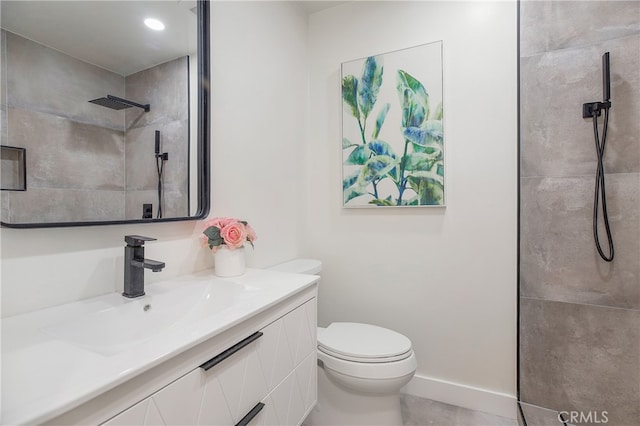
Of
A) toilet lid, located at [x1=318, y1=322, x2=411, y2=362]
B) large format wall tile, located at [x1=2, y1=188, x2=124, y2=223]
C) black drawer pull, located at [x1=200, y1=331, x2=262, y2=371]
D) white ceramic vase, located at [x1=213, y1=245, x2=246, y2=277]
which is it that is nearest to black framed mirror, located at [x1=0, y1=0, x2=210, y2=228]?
large format wall tile, located at [x1=2, y1=188, x2=124, y2=223]

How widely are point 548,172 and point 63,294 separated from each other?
2.02 meters

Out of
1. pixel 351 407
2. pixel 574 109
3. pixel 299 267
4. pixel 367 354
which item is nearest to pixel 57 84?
→ pixel 299 267

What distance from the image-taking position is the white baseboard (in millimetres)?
1624

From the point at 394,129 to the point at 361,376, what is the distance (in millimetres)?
1342

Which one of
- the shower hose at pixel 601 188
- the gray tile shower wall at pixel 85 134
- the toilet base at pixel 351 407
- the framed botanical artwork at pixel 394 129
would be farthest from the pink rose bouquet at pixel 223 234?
the shower hose at pixel 601 188

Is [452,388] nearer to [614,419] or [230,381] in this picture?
[614,419]

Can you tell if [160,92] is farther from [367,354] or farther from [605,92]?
[605,92]

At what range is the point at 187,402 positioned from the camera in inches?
25.9

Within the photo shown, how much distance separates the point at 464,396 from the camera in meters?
1.71

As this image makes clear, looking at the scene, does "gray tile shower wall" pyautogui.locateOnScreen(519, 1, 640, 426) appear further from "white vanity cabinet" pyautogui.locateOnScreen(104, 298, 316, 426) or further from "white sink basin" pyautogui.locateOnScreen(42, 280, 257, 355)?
"white sink basin" pyautogui.locateOnScreen(42, 280, 257, 355)

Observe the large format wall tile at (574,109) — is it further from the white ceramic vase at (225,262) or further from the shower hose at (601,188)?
the white ceramic vase at (225,262)

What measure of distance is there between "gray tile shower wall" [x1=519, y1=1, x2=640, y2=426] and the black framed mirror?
160cm

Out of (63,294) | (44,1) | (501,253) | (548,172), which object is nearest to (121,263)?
(63,294)

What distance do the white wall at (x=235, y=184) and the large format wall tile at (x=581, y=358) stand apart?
55.3 inches
